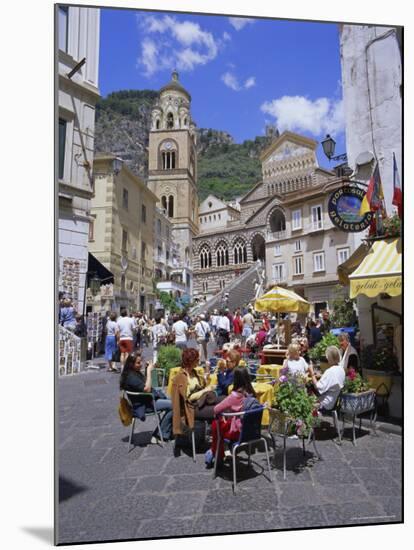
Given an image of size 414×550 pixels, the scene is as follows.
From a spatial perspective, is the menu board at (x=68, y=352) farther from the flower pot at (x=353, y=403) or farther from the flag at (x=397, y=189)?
the flag at (x=397, y=189)

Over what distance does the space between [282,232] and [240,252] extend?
0.76m

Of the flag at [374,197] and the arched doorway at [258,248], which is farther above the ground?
the flag at [374,197]

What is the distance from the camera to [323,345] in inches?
228

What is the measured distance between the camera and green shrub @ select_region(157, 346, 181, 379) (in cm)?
655

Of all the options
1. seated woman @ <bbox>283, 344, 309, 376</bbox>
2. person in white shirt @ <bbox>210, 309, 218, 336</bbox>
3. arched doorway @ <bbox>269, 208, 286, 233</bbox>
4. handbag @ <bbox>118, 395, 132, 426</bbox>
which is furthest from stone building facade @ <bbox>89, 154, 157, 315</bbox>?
person in white shirt @ <bbox>210, 309, 218, 336</bbox>

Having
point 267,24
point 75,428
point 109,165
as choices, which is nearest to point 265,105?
point 267,24

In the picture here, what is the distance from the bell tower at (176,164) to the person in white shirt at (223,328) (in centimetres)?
190

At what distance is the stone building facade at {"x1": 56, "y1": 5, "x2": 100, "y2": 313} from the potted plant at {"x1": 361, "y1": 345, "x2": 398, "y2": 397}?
3.46 metres

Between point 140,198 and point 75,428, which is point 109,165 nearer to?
point 140,198

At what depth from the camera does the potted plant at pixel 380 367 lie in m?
4.81

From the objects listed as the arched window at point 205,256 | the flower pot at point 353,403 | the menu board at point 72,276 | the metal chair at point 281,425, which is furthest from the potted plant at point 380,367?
the menu board at point 72,276

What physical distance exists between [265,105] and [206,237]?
207 cm

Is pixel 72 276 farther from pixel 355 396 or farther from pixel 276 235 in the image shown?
pixel 276 235

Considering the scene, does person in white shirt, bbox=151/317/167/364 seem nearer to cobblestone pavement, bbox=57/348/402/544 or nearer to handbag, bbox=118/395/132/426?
handbag, bbox=118/395/132/426
